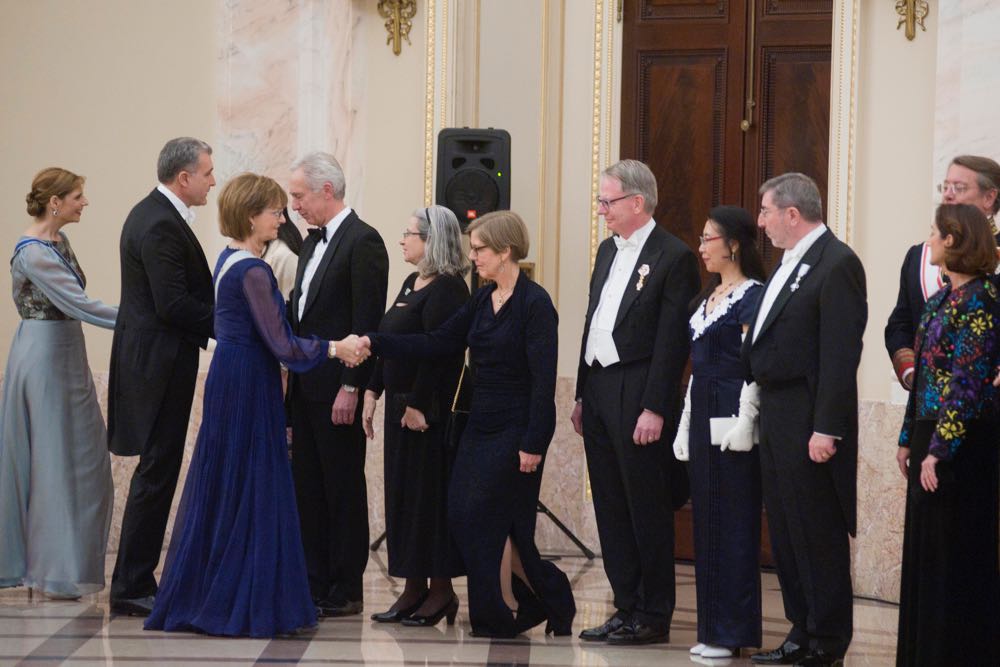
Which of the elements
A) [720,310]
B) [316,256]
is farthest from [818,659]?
[316,256]

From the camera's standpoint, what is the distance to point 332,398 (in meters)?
6.00

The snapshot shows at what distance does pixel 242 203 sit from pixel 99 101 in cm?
302

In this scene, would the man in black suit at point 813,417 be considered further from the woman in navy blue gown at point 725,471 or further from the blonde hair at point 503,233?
the blonde hair at point 503,233

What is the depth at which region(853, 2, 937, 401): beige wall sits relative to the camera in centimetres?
709

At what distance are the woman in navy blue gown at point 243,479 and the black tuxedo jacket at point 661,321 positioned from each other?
116 centimetres

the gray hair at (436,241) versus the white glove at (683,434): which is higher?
the gray hair at (436,241)

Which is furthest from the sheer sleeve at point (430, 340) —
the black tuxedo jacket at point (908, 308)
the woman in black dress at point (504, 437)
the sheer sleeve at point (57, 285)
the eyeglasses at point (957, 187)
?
the eyeglasses at point (957, 187)

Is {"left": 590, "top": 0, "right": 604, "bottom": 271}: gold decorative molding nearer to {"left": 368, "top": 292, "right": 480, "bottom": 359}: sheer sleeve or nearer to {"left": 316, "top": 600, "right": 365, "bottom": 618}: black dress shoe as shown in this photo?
{"left": 368, "top": 292, "right": 480, "bottom": 359}: sheer sleeve

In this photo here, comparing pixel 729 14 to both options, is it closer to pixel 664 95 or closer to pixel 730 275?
pixel 664 95

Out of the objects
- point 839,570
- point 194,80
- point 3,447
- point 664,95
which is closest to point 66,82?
point 194,80

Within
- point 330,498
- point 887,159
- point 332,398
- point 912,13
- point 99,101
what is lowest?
point 330,498

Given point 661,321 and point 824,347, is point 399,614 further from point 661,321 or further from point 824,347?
point 824,347

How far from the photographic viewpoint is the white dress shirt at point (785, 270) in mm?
5266

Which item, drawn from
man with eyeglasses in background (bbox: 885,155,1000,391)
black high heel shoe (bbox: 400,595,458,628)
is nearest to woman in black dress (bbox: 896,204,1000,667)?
man with eyeglasses in background (bbox: 885,155,1000,391)
